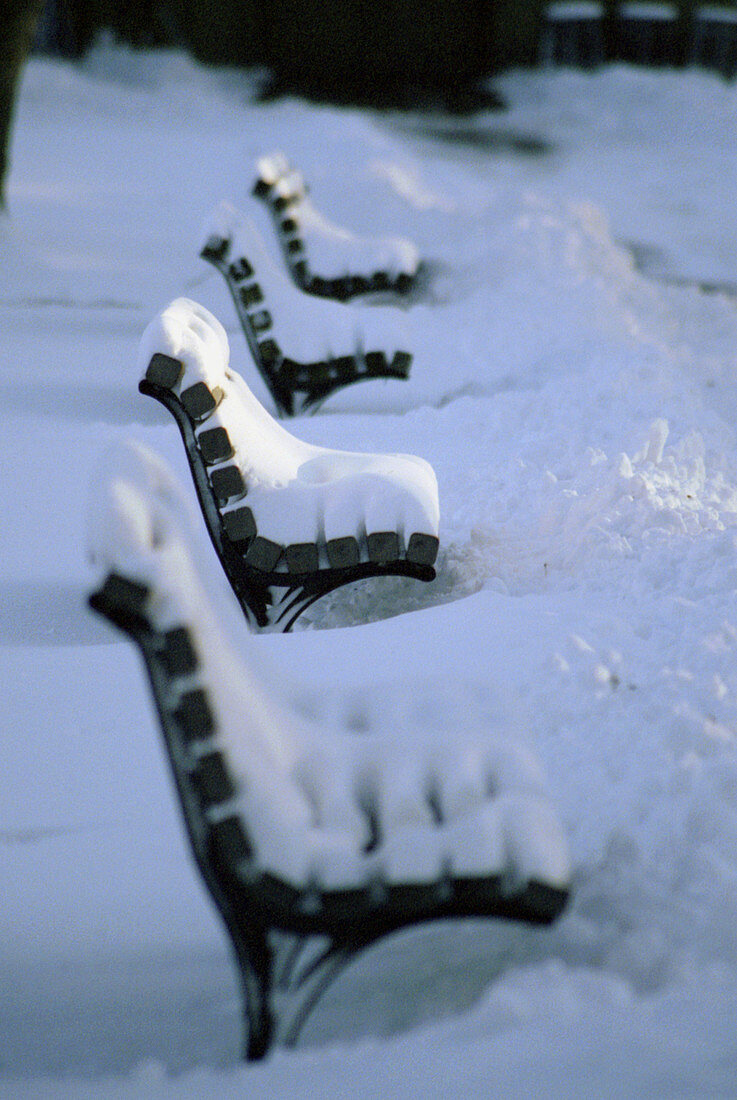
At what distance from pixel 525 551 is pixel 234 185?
235 inches

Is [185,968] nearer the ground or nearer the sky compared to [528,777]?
nearer the ground

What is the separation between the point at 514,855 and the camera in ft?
5.13

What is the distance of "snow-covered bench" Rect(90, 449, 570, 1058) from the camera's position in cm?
142

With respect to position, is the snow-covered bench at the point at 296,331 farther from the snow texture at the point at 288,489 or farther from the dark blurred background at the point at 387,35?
the dark blurred background at the point at 387,35

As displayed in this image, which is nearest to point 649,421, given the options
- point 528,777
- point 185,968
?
point 528,777

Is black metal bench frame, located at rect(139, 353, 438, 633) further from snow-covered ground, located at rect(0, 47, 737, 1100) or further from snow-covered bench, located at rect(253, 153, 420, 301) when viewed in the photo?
snow-covered bench, located at rect(253, 153, 420, 301)

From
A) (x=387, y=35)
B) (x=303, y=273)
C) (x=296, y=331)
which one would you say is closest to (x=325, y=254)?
(x=303, y=273)

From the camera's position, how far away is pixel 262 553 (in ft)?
8.90

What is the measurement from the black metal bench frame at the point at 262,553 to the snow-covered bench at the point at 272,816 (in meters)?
1.03

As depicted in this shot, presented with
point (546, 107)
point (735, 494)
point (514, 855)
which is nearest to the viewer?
point (514, 855)

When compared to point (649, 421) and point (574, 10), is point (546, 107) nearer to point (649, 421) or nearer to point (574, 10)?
point (574, 10)

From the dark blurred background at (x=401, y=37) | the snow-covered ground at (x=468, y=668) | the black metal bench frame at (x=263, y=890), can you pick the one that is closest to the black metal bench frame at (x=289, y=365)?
the snow-covered ground at (x=468, y=668)

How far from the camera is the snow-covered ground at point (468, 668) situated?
168 centimetres

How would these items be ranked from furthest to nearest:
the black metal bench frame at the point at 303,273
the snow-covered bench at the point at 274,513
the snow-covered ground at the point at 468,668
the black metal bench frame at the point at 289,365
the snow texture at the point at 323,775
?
the black metal bench frame at the point at 303,273 < the black metal bench frame at the point at 289,365 < the snow-covered bench at the point at 274,513 < the snow-covered ground at the point at 468,668 < the snow texture at the point at 323,775
